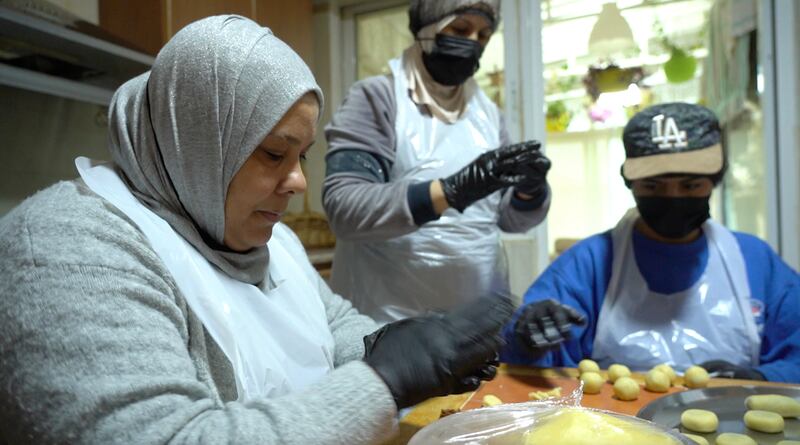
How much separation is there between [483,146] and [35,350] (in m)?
1.35

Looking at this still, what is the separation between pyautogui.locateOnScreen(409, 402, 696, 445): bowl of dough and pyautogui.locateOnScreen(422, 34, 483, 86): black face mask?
3.70 feet

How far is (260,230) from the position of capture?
0.83 metres

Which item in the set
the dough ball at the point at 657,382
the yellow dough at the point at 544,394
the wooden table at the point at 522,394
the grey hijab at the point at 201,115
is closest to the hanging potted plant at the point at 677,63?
the wooden table at the point at 522,394

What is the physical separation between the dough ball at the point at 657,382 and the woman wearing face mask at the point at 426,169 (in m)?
0.49

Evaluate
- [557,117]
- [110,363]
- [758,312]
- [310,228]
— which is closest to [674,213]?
[758,312]

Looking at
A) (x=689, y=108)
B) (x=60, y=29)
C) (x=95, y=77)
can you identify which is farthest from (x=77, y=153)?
(x=689, y=108)

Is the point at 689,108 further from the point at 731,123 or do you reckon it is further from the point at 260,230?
the point at 731,123

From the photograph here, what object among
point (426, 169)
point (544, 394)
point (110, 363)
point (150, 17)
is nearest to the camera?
point (110, 363)

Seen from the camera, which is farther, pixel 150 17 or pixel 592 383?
pixel 150 17

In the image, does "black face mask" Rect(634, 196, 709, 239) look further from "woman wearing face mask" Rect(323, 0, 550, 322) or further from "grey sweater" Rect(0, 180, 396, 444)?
"grey sweater" Rect(0, 180, 396, 444)

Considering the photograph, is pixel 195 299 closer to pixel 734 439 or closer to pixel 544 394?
pixel 544 394

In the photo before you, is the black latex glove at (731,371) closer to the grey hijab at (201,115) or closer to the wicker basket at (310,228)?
the grey hijab at (201,115)

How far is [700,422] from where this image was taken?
2.81 feet

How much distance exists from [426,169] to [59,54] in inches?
48.1
